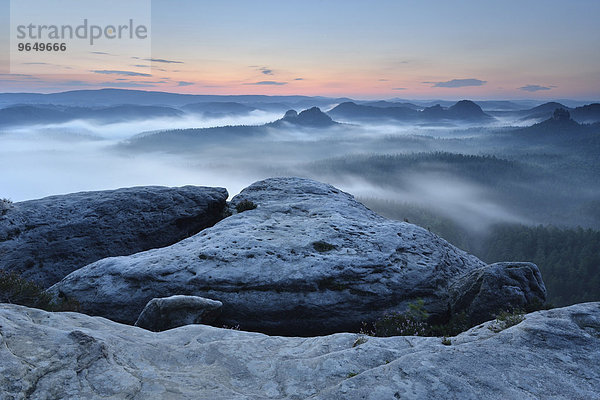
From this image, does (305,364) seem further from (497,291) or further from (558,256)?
(558,256)

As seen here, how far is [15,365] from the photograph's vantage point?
625 centimetres

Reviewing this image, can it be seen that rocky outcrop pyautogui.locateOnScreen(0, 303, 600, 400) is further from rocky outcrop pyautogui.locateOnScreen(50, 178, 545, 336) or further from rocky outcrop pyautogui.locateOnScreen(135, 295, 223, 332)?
rocky outcrop pyautogui.locateOnScreen(50, 178, 545, 336)

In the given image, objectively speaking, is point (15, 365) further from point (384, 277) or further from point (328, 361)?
point (384, 277)

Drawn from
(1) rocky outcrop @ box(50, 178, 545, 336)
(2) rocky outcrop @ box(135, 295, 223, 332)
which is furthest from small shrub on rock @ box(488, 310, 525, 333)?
(2) rocky outcrop @ box(135, 295, 223, 332)

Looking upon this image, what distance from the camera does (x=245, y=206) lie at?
78.2 ft

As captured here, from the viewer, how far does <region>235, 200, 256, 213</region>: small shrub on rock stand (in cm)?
2364

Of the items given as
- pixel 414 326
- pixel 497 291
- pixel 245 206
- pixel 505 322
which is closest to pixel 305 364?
pixel 505 322

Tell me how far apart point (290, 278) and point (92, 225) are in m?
13.8

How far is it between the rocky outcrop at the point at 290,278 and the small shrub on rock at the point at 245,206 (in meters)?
4.51

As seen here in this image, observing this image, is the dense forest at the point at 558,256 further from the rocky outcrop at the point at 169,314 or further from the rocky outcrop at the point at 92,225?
the rocky outcrop at the point at 169,314

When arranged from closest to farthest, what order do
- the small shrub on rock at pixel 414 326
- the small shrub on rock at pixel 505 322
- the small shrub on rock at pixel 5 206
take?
the small shrub on rock at pixel 505 322 → the small shrub on rock at pixel 414 326 → the small shrub on rock at pixel 5 206

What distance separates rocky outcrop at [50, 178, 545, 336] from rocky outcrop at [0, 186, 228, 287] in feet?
14.7

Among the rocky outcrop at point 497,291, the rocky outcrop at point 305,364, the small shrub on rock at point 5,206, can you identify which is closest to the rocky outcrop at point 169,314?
the rocky outcrop at point 305,364

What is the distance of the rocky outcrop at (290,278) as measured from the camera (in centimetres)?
1491
